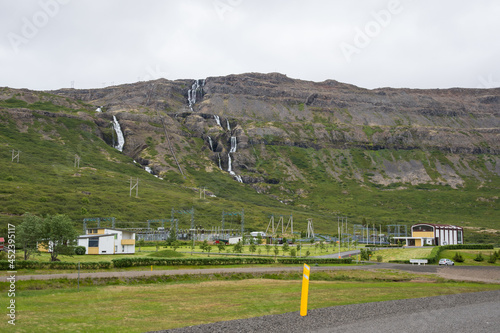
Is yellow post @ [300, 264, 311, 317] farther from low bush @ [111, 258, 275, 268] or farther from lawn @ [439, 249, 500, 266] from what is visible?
lawn @ [439, 249, 500, 266]

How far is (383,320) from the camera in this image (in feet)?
59.0

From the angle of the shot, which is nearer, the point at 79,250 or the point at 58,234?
the point at 58,234

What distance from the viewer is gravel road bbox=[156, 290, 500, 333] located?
1622 cm

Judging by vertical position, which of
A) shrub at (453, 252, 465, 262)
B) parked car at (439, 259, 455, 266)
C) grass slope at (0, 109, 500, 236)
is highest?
grass slope at (0, 109, 500, 236)

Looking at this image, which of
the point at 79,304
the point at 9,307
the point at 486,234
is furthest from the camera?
the point at 486,234

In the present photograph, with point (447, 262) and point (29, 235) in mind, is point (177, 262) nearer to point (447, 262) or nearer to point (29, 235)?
point (29, 235)

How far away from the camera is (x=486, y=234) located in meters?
139

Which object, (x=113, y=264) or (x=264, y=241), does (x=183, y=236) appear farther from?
(x=113, y=264)

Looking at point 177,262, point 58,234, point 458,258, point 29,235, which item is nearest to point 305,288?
point 177,262

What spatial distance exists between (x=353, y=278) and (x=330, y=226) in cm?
12052

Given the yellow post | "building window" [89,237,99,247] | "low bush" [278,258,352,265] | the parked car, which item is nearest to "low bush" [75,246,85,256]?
"building window" [89,237,99,247]

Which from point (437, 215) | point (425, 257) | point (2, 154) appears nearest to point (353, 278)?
point (425, 257)

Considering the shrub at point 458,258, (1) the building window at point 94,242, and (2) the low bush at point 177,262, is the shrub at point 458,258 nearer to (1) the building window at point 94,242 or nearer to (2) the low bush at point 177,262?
(2) the low bush at point 177,262

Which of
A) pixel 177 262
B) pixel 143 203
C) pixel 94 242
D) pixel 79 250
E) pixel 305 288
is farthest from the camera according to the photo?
pixel 143 203
